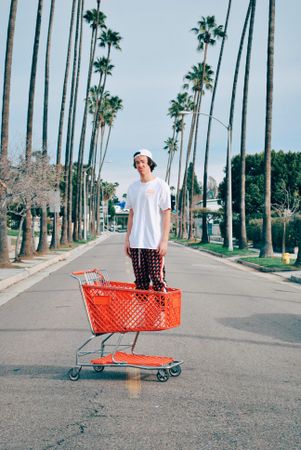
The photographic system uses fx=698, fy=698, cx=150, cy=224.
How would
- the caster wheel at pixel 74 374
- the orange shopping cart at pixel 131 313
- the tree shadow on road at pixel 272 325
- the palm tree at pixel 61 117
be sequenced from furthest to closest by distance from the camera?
the palm tree at pixel 61 117
the tree shadow on road at pixel 272 325
the caster wheel at pixel 74 374
the orange shopping cart at pixel 131 313

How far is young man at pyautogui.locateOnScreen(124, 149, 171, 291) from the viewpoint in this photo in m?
7.06

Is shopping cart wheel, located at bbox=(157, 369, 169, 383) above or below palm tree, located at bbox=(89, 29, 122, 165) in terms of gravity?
below

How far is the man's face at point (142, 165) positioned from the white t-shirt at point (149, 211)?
0.12 metres

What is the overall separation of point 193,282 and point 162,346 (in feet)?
35.3

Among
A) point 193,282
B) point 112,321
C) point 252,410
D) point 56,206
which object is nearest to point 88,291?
point 112,321

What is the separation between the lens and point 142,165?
23.6 feet

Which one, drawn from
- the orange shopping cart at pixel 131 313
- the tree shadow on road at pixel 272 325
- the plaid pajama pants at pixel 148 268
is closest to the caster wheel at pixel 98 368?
the orange shopping cart at pixel 131 313

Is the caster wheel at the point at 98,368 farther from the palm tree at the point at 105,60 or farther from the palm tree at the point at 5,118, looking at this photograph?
the palm tree at the point at 105,60

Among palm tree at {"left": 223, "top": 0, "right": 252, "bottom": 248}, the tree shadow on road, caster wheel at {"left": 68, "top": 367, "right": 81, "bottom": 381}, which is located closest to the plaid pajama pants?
caster wheel at {"left": 68, "top": 367, "right": 81, "bottom": 381}

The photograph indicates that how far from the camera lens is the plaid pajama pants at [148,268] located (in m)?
7.03

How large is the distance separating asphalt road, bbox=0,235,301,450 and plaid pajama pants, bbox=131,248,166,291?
94 centimetres

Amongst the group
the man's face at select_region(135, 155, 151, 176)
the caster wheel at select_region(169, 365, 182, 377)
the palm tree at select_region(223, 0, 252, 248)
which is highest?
the palm tree at select_region(223, 0, 252, 248)

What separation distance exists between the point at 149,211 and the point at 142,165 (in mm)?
486

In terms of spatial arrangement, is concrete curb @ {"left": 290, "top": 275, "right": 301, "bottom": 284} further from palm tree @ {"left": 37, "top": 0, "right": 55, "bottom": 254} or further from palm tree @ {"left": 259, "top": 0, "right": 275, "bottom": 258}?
palm tree @ {"left": 37, "top": 0, "right": 55, "bottom": 254}
